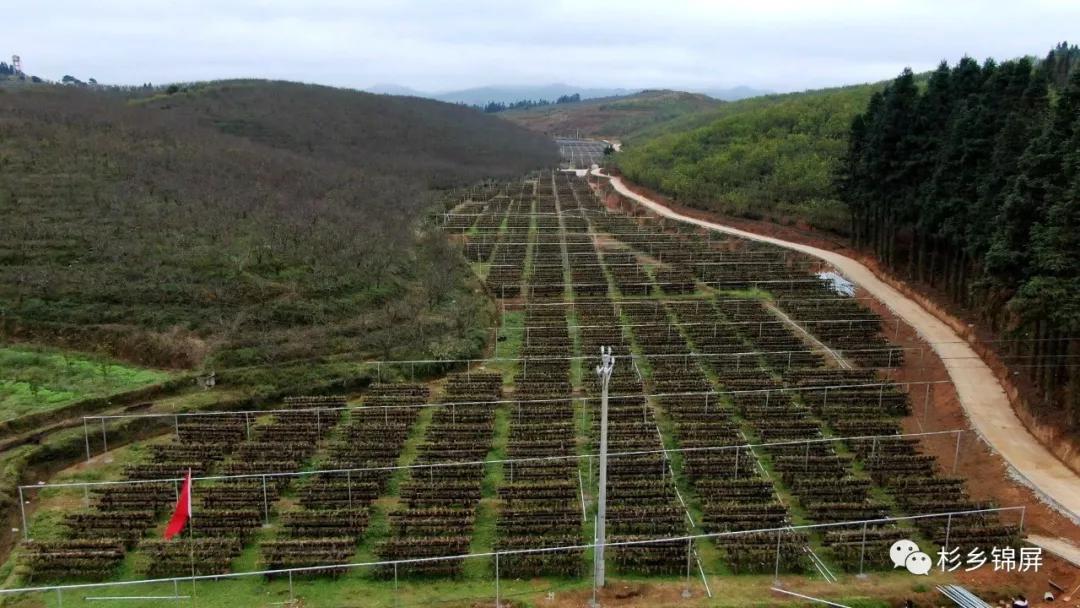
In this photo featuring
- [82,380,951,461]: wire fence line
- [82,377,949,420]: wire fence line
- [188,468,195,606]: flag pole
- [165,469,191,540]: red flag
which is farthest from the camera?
[82,377,949,420]: wire fence line

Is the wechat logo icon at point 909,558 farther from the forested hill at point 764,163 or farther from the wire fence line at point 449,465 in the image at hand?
the forested hill at point 764,163

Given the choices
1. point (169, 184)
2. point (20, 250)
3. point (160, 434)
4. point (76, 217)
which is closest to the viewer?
point (160, 434)

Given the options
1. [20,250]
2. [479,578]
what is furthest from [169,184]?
[479,578]

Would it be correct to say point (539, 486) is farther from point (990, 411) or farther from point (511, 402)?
point (990, 411)

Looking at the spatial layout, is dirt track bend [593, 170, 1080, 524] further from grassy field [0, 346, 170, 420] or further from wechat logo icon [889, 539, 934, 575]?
grassy field [0, 346, 170, 420]

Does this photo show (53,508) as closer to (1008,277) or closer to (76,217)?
(76,217)

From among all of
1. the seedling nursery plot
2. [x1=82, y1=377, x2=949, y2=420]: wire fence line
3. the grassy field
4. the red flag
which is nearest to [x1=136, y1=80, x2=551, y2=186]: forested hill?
the grassy field

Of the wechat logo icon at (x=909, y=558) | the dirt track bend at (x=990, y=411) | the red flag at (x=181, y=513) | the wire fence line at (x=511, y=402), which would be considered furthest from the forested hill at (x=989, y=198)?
the red flag at (x=181, y=513)
